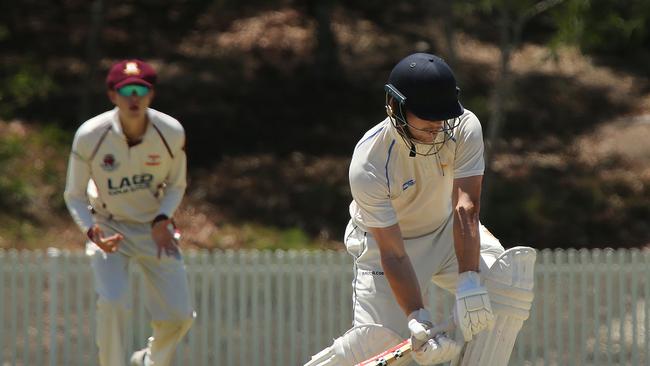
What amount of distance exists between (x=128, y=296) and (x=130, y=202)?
20.2 inches

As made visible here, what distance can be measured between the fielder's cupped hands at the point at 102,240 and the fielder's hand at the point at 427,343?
220 cm

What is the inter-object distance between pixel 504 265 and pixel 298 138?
31.2 feet

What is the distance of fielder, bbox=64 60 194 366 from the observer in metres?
6.59

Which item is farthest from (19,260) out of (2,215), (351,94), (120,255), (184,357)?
(351,94)

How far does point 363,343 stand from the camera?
522 centimetres

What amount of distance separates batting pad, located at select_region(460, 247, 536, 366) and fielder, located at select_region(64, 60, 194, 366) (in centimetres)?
225

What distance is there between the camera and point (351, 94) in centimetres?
1522

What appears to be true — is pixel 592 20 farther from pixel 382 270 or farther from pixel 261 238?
pixel 382 270

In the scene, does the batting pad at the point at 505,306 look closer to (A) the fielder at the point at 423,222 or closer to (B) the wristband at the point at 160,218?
(A) the fielder at the point at 423,222

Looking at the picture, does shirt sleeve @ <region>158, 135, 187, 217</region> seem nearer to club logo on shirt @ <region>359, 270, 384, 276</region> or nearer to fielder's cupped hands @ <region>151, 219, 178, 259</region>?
fielder's cupped hands @ <region>151, 219, 178, 259</region>

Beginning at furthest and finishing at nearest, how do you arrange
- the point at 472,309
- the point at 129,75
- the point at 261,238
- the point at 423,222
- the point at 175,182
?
the point at 261,238, the point at 175,182, the point at 129,75, the point at 423,222, the point at 472,309

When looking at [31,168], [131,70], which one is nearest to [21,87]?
[31,168]

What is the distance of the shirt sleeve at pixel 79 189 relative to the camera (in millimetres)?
6590

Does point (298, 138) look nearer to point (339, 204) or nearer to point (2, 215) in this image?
point (339, 204)
